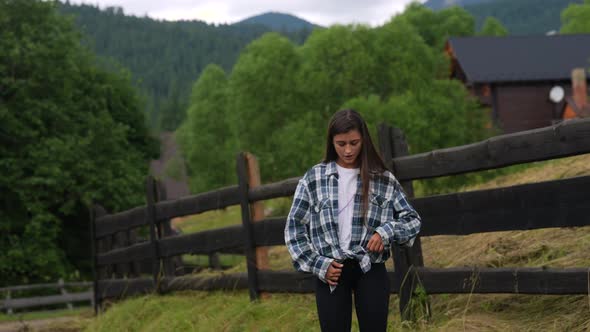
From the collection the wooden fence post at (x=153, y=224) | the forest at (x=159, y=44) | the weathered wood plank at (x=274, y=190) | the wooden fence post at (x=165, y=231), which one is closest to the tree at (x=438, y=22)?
the wooden fence post at (x=165, y=231)

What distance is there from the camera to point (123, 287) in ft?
33.6

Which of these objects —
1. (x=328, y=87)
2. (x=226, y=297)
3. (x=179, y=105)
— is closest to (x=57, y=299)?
(x=226, y=297)

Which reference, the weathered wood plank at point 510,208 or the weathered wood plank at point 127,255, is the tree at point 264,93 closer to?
the weathered wood plank at point 127,255

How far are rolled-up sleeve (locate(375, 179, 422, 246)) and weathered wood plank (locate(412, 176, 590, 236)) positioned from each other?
1.21 m

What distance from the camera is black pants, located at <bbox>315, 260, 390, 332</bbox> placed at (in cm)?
392

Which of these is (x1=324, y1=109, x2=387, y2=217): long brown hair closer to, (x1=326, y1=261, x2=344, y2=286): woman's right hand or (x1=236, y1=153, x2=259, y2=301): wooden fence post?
(x1=326, y1=261, x2=344, y2=286): woman's right hand

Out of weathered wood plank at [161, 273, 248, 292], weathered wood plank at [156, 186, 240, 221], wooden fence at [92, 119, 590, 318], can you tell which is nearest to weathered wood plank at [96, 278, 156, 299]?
weathered wood plank at [161, 273, 248, 292]

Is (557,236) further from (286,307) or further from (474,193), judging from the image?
(286,307)

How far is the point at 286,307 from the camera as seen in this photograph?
266 inches

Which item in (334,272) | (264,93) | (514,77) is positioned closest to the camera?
(334,272)

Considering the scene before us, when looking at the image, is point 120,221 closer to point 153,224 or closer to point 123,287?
point 123,287

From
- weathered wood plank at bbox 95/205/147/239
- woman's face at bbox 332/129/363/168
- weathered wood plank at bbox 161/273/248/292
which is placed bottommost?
weathered wood plank at bbox 161/273/248/292

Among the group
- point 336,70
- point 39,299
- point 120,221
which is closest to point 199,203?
point 120,221

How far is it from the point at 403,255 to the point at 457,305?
0.47m
